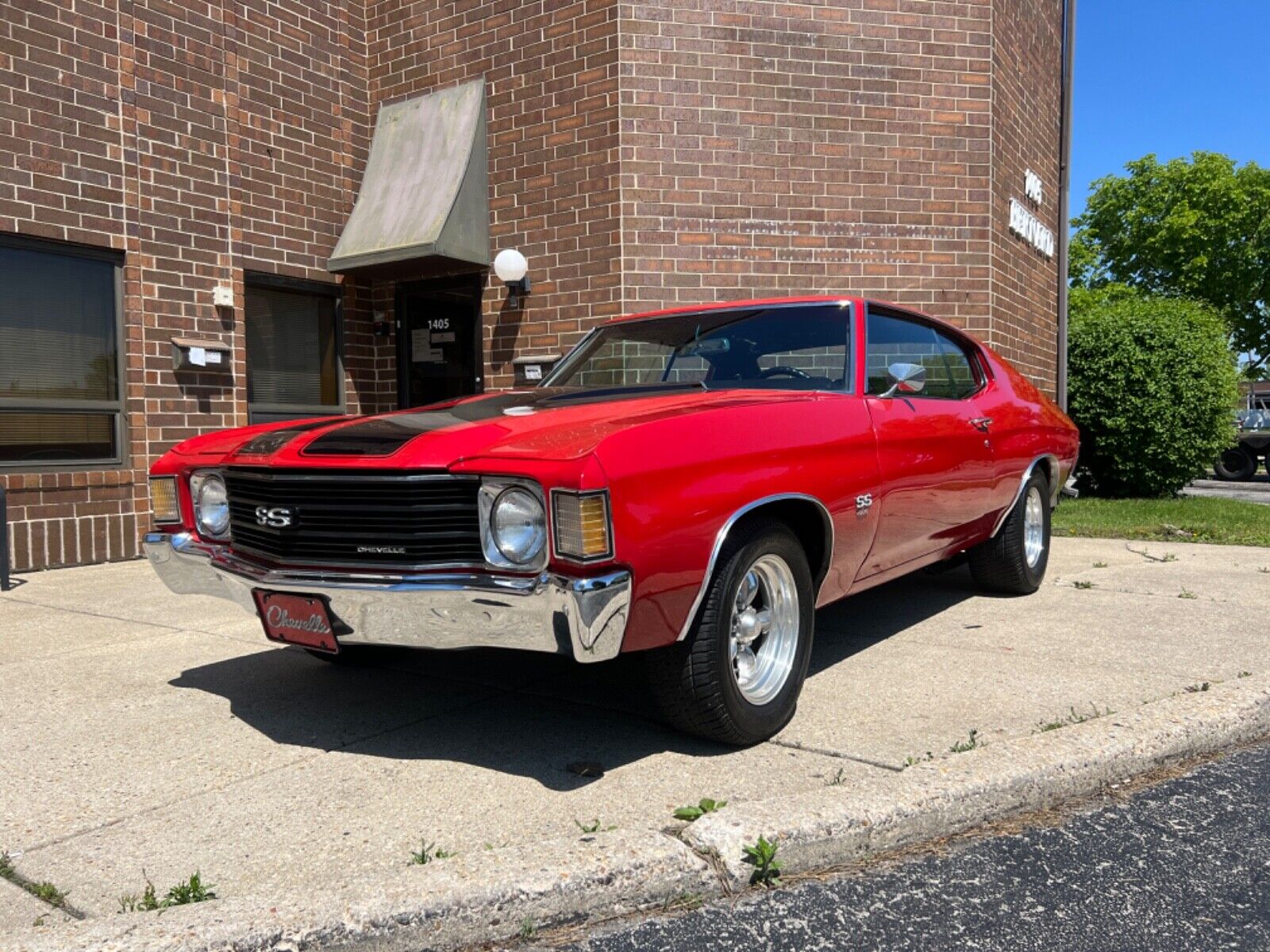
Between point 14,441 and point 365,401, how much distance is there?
133 inches

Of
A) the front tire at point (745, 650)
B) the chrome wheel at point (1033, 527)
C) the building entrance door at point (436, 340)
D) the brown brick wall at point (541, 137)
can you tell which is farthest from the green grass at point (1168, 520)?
the front tire at point (745, 650)

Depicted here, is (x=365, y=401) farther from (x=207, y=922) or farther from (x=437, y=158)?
(x=207, y=922)

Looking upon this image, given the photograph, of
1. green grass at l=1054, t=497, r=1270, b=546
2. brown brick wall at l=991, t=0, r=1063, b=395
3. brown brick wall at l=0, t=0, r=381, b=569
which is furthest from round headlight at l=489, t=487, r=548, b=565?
brown brick wall at l=991, t=0, r=1063, b=395

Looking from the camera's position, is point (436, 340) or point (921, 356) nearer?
point (921, 356)

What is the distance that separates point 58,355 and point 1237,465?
19854 mm

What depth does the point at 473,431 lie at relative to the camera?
10.2ft

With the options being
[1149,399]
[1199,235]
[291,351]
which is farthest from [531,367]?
[1199,235]

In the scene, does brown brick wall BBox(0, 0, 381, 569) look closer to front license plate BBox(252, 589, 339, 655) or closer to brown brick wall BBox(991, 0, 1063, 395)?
front license plate BBox(252, 589, 339, 655)

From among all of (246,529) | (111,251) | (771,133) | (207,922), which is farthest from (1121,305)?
(207,922)

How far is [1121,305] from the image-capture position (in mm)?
12547

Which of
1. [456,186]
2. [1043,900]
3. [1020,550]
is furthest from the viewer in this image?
[456,186]

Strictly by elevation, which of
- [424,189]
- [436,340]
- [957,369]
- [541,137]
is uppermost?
[541,137]

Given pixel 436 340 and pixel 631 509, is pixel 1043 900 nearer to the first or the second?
pixel 631 509

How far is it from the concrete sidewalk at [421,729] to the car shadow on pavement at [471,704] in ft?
0.04
